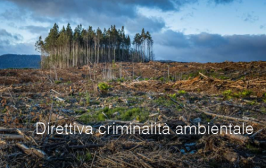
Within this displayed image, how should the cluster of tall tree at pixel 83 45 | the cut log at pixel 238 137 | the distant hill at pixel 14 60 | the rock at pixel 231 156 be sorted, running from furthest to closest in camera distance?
1. the distant hill at pixel 14 60
2. the cluster of tall tree at pixel 83 45
3. the cut log at pixel 238 137
4. the rock at pixel 231 156

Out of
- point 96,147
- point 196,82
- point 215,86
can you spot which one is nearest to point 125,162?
point 96,147

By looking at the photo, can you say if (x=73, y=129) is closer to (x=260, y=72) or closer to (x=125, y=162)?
(x=125, y=162)

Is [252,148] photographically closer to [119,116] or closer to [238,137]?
[238,137]

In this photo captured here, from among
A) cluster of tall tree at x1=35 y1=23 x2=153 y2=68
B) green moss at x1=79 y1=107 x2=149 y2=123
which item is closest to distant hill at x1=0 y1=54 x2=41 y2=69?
cluster of tall tree at x1=35 y1=23 x2=153 y2=68

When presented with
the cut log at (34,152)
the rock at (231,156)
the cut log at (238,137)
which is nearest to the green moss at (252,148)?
the cut log at (238,137)

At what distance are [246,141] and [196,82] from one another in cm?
754

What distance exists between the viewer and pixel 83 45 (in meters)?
56.9

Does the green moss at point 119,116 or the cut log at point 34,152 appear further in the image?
the green moss at point 119,116

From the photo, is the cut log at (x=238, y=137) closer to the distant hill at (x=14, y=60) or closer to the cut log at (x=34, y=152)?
the cut log at (x=34, y=152)

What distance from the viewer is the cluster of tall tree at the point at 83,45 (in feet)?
170

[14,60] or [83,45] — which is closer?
[83,45]

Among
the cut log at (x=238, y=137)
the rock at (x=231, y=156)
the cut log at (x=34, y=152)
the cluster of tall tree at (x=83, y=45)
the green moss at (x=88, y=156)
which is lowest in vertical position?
the green moss at (x=88, y=156)

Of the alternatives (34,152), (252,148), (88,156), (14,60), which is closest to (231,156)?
(252,148)

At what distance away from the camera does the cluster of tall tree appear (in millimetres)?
51688
